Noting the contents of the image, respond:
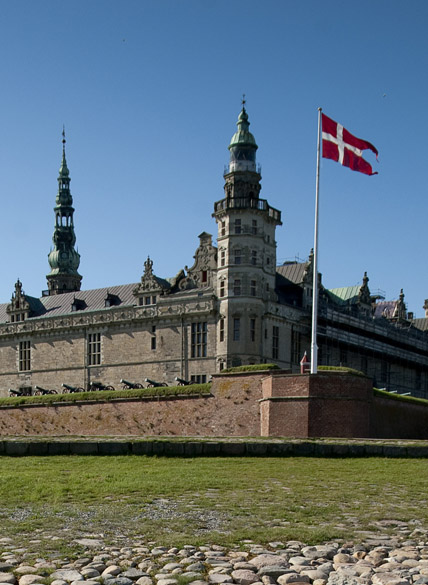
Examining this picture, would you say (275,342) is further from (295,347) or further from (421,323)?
(421,323)

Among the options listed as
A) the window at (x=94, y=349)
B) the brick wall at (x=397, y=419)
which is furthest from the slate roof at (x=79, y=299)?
the brick wall at (x=397, y=419)

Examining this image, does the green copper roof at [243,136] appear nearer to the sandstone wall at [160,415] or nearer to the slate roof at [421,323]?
the sandstone wall at [160,415]

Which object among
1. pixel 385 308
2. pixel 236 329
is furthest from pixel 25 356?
pixel 385 308

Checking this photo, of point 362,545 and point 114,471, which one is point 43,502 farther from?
point 362,545

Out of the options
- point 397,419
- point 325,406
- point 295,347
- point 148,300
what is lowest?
point 397,419

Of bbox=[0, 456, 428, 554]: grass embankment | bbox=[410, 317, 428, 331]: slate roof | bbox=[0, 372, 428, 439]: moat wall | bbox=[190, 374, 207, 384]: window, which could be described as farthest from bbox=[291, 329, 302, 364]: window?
bbox=[0, 456, 428, 554]: grass embankment

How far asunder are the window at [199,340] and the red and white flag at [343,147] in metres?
26.7

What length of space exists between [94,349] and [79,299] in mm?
7343

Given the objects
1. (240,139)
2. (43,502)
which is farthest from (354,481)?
(240,139)

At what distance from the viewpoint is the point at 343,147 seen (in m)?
34.1

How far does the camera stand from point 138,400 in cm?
4675

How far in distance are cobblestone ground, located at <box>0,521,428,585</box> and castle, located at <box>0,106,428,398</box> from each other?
152ft

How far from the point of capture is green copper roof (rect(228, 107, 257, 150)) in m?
58.5

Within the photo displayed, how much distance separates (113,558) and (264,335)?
48.3 m
